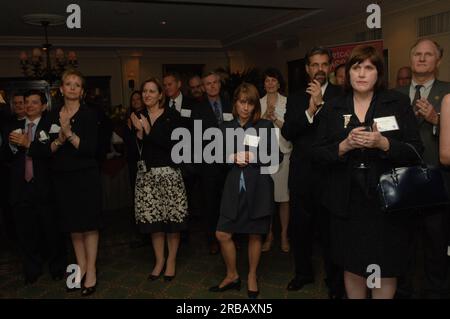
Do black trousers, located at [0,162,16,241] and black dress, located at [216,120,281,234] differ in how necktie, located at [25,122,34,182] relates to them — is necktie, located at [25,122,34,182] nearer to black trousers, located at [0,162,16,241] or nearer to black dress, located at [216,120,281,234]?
black trousers, located at [0,162,16,241]

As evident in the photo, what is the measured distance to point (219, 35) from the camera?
31.4ft

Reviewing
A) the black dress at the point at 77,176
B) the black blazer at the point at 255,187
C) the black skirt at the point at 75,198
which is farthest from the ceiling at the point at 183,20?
the black blazer at the point at 255,187

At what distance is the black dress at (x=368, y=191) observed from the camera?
1.88 meters

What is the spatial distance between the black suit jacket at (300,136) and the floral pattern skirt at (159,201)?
88 centimetres

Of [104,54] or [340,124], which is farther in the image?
[104,54]

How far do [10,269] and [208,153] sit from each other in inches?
78.3

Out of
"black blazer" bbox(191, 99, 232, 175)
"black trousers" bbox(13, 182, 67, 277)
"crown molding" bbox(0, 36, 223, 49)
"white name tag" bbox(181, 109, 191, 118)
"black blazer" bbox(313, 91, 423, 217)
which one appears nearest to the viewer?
"black blazer" bbox(313, 91, 423, 217)

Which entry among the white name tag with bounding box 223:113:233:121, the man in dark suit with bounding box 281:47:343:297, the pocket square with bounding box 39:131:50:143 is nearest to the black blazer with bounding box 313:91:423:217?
the man in dark suit with bounding box 281:47:343:297

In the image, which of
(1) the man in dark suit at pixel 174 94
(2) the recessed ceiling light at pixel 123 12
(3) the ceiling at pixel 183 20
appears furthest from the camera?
(2) the recessed ceiling light at pixel 123 12

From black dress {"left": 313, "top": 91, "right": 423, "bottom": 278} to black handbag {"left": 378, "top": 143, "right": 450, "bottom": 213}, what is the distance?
87mm

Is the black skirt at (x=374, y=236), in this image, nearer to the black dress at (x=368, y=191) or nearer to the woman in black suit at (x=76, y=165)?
the black dress at (x=368, y=191)

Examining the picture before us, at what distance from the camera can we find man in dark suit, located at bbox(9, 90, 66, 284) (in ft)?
9.89

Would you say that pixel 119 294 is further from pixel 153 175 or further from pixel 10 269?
pixel 10 269
